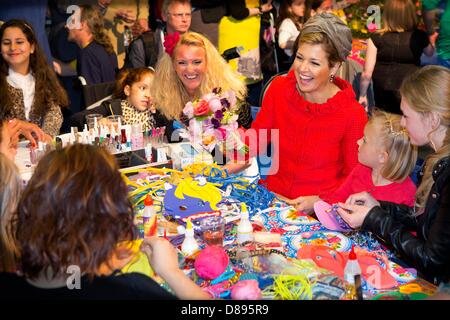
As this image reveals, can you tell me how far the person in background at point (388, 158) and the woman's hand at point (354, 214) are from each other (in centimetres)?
47

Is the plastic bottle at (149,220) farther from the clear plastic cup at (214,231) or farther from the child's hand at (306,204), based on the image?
the child's hand at (306,204)

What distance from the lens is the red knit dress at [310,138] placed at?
3176 mm

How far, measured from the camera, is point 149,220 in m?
2.42

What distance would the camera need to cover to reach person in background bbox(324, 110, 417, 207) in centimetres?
279

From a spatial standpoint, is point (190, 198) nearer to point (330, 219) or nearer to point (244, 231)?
point (244, 231)

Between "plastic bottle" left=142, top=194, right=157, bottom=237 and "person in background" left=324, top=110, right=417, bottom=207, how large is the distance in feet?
3.43

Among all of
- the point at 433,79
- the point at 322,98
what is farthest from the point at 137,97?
the point at 433,79

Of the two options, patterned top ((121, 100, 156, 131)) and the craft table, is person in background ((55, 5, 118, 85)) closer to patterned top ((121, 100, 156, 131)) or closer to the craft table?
patterned top ((121, 100, 156, 131))

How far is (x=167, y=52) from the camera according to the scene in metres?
3.68

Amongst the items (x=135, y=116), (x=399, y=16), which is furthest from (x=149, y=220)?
(x=399, y=16)

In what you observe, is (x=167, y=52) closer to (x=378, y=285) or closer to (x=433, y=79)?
(x=433, y=79)

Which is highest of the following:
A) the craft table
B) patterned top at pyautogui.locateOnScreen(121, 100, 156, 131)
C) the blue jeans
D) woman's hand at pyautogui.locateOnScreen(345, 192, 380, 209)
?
the blue jeans

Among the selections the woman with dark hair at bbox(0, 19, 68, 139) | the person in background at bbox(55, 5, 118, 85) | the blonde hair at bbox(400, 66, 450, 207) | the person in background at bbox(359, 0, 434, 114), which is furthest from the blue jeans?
the woman with dark hair at bbox(0, 19, 68, 139)

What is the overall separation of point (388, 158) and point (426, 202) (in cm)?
50
